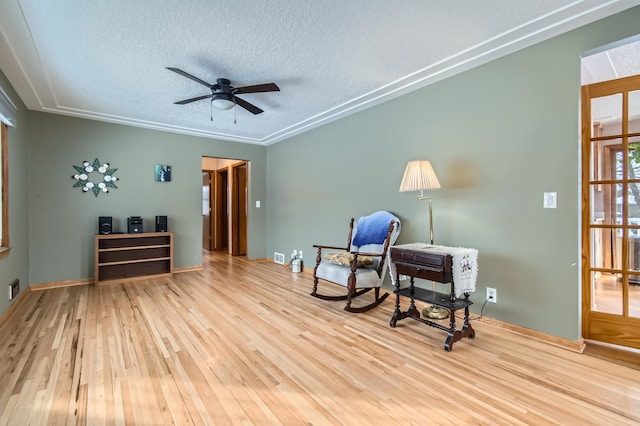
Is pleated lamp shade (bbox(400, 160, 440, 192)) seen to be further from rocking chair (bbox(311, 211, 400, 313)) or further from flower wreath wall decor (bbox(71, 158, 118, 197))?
flower wreath wall decor (bbox(71, 158, 118, 197))

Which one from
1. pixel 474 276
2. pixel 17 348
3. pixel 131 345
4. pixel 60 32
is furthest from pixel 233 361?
pixel 60 32

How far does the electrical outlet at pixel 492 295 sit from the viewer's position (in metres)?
2.62

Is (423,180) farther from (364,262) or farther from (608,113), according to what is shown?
(608,113)

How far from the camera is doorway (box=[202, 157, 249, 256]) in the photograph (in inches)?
253

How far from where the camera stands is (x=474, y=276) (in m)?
2.50

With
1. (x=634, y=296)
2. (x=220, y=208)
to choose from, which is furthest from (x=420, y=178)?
(x=220, y=208)

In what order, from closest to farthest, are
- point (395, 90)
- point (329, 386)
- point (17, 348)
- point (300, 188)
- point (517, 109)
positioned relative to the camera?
1. point (329, 386)
2. point (17, 348)
3. point (517, 109)
4. point (395, 90)
5. point (300, 188)

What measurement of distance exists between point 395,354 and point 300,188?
3372 millimetres

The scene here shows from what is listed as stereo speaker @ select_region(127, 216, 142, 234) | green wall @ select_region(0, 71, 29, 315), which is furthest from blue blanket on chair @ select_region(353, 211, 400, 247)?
green wall @ select_region(0, 71, 29, 315)

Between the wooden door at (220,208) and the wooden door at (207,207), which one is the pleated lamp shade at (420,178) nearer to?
the wooden door at (220,208)

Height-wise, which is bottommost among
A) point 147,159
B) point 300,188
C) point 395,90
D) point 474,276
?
point 474,276

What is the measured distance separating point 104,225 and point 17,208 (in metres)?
0.97

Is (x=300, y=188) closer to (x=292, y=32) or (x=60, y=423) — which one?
(x=292, y=32)

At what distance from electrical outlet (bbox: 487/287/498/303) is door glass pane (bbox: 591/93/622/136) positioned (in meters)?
1.46
